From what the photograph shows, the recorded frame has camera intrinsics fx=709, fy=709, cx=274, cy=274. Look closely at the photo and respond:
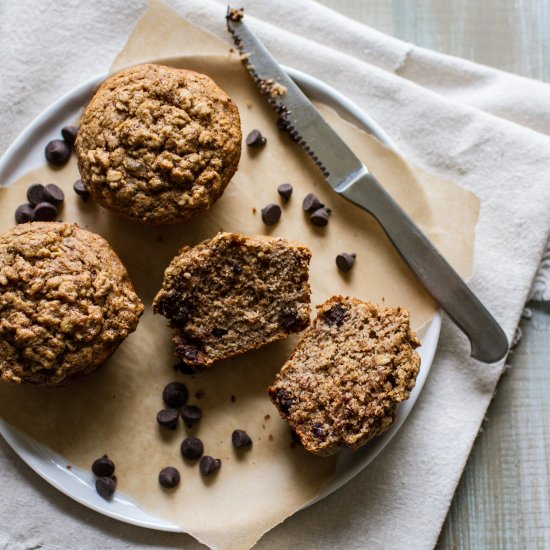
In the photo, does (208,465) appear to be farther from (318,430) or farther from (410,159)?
(410,159)

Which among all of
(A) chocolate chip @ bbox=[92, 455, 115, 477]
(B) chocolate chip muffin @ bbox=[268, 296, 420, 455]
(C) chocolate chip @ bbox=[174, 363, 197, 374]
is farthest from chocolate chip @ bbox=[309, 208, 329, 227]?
(A) chocolate chip @ bbox=[92, 455, 115, 477]

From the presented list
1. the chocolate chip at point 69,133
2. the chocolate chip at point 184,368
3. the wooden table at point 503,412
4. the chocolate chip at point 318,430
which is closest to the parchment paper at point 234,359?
the chocolate chip at point 184,368

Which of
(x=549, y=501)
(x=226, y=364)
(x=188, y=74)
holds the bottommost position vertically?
(x=549, y=501)

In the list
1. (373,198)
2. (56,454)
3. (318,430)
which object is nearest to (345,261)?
(373,198)

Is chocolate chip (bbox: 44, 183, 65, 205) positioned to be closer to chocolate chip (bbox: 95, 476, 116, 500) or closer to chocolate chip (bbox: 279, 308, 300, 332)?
chocolate chip (bbox: 279, 308, 300, 332)

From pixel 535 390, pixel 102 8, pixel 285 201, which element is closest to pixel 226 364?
pixel 285 201

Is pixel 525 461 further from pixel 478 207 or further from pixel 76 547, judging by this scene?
pixel 76 547
